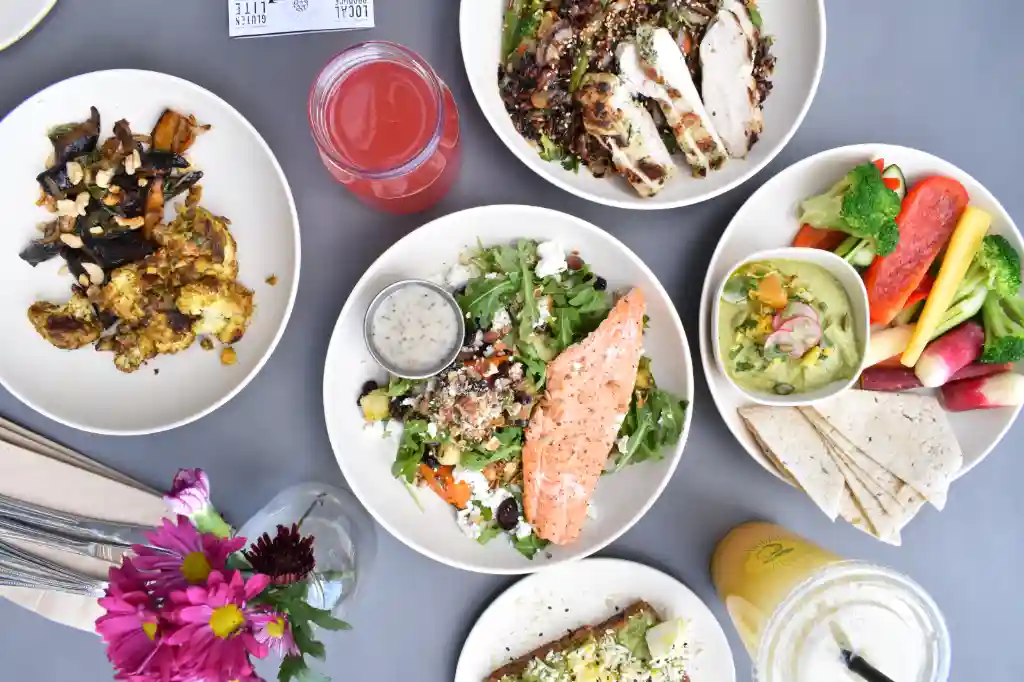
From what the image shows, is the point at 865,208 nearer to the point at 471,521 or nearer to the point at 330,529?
the point at 471,521

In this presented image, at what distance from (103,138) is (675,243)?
1.29 m

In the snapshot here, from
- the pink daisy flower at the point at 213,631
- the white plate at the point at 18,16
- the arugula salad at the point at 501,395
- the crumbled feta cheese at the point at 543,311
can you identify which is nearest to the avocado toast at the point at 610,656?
the arugula salad at the point at 501,395

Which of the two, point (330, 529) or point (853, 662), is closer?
point (853, 662)

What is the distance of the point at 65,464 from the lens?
171 centimetres

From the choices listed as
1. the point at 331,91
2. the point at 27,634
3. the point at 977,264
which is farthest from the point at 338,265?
the point at 977,264

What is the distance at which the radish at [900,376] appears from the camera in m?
1.69

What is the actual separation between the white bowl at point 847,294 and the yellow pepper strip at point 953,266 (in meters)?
0.14

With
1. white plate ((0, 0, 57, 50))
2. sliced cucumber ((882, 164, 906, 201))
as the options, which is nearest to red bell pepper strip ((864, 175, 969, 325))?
sliced cucumber ((882, 164, 906, 201))

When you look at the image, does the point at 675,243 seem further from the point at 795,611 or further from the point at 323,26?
the point at 323,26

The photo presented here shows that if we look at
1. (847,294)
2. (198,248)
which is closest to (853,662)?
(847,294)

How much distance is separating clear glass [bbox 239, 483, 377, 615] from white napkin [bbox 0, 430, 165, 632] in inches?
10.6

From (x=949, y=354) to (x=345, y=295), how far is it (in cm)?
133

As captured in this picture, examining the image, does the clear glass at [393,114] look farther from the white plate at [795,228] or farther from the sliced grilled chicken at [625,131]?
the white plate at [795,228]

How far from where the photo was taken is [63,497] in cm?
170
